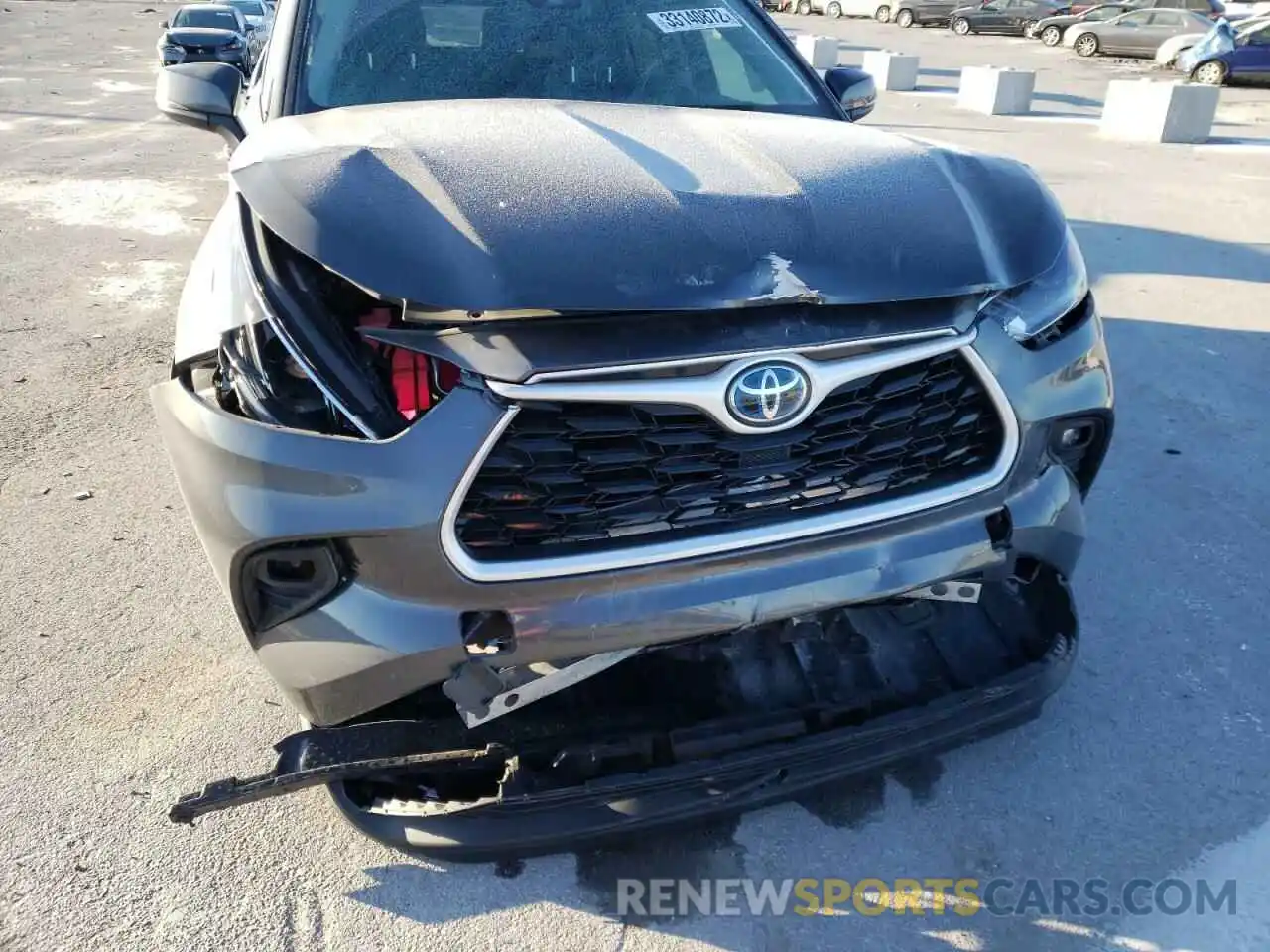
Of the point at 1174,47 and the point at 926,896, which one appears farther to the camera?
the point at 1174,47

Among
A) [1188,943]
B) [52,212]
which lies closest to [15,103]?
[52,212]

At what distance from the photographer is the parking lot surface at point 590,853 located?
2.09 metres

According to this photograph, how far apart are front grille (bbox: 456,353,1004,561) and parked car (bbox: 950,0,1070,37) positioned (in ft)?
91.2

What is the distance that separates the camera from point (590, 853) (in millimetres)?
2244

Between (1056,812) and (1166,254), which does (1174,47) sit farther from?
(1056,812)

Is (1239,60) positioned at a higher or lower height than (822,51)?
higher

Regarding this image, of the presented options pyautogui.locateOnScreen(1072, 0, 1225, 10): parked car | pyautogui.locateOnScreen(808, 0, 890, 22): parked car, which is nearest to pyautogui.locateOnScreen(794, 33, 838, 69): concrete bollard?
pyautogui.locateOnScreen(1072, 0, 1225, 10): parked car

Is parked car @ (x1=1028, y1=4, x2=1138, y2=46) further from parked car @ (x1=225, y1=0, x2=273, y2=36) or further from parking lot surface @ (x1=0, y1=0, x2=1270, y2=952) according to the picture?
parking lot surface @ (x1=0, y1=0, x2=1270, y2=952)

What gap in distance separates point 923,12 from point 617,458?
32.3 meters

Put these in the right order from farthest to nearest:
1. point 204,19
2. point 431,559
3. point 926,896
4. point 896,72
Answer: point 204,19
point 896,72
point 926,896
point 431,559

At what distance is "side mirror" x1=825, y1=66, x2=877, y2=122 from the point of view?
11.2 feet

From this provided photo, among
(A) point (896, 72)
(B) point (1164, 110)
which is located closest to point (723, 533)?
(B) point (1164, 110)

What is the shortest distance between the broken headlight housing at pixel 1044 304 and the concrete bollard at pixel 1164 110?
986cm

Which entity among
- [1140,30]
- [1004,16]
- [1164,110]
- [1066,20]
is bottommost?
[1004,16]
